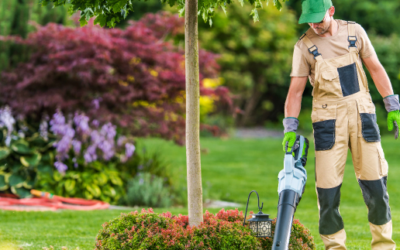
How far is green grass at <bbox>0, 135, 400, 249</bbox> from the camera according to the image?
15.6ft

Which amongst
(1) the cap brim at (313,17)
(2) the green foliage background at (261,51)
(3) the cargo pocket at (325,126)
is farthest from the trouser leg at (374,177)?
(2) the green foliage background at (261,51)

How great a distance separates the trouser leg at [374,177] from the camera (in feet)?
11.1

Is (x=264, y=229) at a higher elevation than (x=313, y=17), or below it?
below

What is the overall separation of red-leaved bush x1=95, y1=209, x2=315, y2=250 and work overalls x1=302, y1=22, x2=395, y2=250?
0.34 meters

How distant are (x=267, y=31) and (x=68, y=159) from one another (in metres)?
11.9

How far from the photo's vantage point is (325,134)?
341 cm

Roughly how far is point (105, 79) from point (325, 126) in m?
4.11

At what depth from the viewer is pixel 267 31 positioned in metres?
17.6

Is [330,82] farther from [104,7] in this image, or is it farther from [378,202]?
[104,7]

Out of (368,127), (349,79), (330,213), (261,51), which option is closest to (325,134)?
(368,127)

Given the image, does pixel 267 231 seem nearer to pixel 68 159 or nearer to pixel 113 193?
pixel 113 193

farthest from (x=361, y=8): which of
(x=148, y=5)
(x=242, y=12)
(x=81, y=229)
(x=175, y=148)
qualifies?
(x=81, y=229)

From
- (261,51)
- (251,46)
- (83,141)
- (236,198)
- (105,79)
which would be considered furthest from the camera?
(261,51)

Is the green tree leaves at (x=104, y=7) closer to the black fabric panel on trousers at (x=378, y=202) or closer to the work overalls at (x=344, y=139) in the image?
the work overalls at (x=344, y=139)
